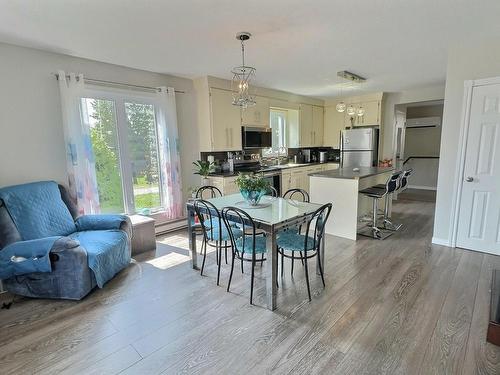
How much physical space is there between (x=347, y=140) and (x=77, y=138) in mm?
5405

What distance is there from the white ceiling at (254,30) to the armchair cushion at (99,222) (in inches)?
75.2

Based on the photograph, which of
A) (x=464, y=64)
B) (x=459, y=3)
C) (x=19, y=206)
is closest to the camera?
(x=459, y=3)

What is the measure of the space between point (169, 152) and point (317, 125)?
13.7 ft

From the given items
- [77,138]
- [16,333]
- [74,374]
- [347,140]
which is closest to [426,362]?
[74,374]

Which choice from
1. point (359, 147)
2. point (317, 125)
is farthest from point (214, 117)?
point (359, 147)

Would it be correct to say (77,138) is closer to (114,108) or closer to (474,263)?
(114,108)

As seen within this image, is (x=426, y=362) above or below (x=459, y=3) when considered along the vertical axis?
below

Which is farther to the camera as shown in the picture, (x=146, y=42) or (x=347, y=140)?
(x=347, y=140)

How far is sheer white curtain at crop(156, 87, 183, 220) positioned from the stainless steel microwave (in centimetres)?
131

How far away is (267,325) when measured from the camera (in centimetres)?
216

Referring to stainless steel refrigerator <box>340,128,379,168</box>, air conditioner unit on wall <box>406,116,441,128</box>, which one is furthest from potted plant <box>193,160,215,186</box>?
air conditioner unit on wall <box>406,116,441,128</box>

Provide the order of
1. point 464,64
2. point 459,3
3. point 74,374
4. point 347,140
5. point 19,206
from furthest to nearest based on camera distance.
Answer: point 347,140
point 464,64
point 19,206
point 459,3
point 74,374

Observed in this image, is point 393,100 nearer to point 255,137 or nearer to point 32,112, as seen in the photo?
point 255,137

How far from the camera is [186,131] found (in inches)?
182
